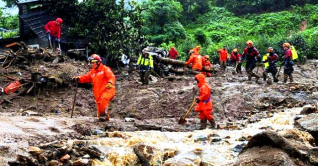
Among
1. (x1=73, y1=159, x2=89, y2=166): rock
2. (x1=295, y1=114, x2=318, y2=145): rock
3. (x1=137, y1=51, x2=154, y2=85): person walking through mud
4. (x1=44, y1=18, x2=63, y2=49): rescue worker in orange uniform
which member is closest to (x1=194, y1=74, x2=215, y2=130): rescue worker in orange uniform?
(x1=295, y1=114, x2=318, y2=145): rock

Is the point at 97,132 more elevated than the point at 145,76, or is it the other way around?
the point at 145,76

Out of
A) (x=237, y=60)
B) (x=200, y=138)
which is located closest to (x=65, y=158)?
(x=200, y=138)

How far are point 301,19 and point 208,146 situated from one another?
34.8m

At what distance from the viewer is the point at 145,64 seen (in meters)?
16.2

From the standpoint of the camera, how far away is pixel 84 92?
15367mm

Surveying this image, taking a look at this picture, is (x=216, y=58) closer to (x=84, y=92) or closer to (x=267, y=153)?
(x=84, y=92)

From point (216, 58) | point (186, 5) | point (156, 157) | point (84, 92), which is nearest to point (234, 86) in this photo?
point (84, 92)

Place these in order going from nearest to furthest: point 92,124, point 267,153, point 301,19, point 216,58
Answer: point 267,153
point 92,124
point 216,58
point 301,19

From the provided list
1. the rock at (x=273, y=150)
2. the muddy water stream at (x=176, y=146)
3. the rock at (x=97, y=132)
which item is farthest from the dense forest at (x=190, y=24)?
the rock at (x=273, y=150)

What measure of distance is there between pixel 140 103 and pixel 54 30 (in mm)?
7684

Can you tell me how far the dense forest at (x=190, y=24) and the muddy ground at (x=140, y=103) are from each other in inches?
190

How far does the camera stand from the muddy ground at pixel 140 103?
32.5ft

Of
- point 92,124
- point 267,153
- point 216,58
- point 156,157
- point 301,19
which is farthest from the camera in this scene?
point 301,19

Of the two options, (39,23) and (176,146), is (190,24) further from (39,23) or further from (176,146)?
(176,146)
